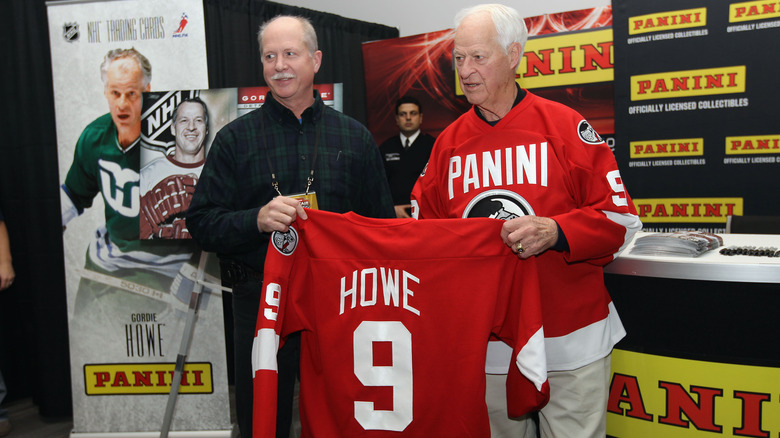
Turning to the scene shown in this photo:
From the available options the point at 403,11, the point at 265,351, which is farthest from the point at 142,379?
the point at 403,11

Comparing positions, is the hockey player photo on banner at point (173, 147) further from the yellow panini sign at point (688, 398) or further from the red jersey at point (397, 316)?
the yellow panini sign at point (688, 398)

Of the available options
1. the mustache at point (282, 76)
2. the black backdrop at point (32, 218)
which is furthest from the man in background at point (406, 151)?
the mustache at point (282, 76)

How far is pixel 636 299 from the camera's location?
1.92 m

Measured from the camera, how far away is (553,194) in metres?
1.50

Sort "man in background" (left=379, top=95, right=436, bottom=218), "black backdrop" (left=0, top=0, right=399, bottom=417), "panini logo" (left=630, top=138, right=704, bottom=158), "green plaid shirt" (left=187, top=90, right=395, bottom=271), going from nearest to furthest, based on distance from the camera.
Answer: "green plaid shirt" (left=187, top=90, right=395, bottom=271), "black backdrop" (left=0, top=0, right=399, bottom=417), "panini logo" (left=630, top=138, right=704, bottom=158), "man in background" (left=379, top=95, right=436, bottom=218)

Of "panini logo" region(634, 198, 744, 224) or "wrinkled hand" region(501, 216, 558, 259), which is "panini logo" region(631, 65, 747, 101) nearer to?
"panini logo" region(634, 198, 744, 224)

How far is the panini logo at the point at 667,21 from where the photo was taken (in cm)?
397

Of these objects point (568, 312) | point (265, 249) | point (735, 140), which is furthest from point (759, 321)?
point (735, 140)

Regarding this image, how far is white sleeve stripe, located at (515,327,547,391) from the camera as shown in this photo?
1.36m

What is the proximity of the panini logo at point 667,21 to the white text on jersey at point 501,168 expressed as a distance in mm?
3191

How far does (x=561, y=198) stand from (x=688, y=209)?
3.13 meters

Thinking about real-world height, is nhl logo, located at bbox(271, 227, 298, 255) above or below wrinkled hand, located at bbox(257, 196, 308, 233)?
below

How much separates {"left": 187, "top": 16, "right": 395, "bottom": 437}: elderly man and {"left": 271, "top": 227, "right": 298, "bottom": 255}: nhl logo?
18 cm

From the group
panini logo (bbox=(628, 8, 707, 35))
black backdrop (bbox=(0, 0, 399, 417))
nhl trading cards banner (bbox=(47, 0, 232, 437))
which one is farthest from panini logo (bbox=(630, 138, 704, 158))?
black backdrop (bbox=(0, 0, 399, 417))
